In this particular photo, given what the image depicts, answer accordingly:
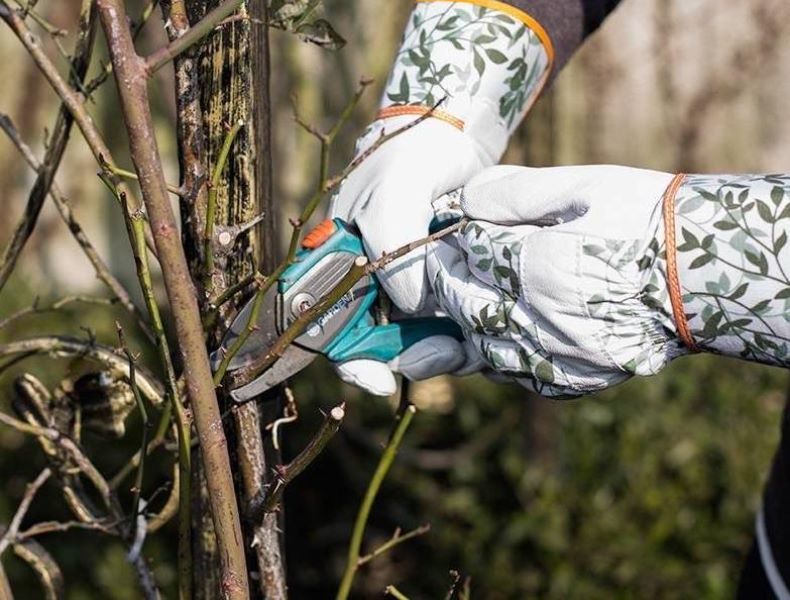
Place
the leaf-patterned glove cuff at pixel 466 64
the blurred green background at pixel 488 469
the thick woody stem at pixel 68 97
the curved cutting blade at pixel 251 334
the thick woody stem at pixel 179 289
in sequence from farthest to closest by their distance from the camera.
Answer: the blurred green background at pixel 488 469
the leaf-patterned glove cuff at pixel 466 64
the curved cutting blade at pixel 251 334
the thick woody stem at pixel 68 97
the thick woody stem at pixel 179 289

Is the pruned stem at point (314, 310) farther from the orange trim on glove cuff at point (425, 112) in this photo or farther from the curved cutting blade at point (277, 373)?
the orange trim on glove cuff at point (425, 112)

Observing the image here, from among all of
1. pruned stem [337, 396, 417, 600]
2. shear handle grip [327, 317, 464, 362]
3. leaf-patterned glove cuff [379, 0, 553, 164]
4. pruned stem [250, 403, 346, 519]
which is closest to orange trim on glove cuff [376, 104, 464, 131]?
leaf-patterned glove cuff [379, 0, 553, 164]

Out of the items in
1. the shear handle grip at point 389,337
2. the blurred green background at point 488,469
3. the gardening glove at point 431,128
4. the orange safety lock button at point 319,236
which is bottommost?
the blurred green background at point 488,469

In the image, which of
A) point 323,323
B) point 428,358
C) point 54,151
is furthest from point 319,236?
point 54,151

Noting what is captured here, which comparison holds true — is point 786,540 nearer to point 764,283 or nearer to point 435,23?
point 764,283

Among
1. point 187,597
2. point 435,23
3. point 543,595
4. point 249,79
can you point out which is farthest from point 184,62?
point 543,595

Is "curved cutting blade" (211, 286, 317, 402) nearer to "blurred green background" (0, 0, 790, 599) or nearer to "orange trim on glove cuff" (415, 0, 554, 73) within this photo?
"orange trim on glove cuff" (415, 0, 554, 73)

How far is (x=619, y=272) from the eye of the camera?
1.08 metres

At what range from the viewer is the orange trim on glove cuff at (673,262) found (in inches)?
42.4

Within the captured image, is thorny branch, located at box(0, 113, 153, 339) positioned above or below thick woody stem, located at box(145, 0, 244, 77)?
below

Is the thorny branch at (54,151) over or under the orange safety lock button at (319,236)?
over

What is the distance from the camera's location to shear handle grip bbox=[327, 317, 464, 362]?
1.27 meters

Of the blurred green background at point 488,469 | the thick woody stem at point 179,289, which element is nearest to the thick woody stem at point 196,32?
the thick woody stem at point 179,289

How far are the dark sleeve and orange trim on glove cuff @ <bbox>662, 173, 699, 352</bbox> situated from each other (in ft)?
1.19
